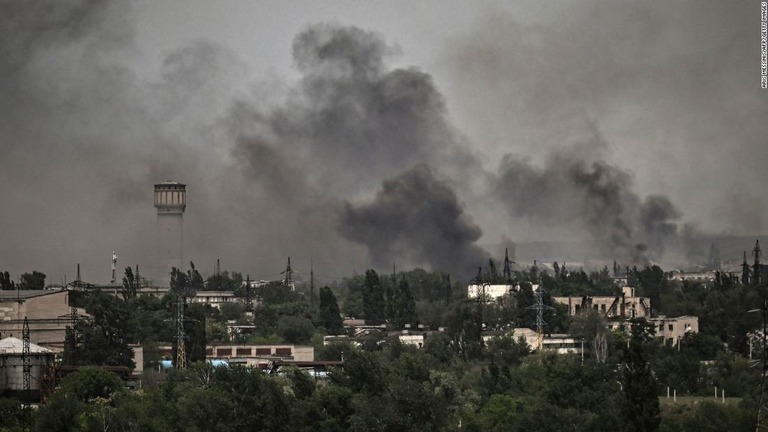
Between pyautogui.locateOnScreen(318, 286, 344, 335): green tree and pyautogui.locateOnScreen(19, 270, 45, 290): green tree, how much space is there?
18382 mm

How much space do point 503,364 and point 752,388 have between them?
11.7 metres

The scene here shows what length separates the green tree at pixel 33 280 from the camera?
315 ft

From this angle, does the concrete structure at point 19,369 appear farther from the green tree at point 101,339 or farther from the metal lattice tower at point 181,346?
the green tree at point 101,339

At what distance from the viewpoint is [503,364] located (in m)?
61.2

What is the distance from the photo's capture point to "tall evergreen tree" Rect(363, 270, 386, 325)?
296 feet

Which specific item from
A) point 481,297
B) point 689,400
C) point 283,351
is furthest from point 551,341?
point 689,400

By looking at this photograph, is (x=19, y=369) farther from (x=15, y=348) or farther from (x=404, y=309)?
(x=404, y=309)

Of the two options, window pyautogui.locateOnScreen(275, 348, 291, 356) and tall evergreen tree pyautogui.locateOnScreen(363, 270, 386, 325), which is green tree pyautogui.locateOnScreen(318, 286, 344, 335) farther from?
window pyautogui.locateOnScreen(275, 348, 291, 356)

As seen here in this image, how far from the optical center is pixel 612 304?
8675cm

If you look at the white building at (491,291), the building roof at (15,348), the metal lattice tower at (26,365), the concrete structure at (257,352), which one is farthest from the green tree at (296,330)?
the metal lattice tower at (26,365)

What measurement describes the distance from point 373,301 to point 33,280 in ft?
65.8

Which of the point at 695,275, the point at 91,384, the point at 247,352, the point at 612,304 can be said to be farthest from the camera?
the point at 695,275

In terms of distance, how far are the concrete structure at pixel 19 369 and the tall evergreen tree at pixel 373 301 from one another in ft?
98.9

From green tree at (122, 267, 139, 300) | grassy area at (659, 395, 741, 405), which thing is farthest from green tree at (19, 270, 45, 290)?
grassy area at (659, 395, 741, 405)
